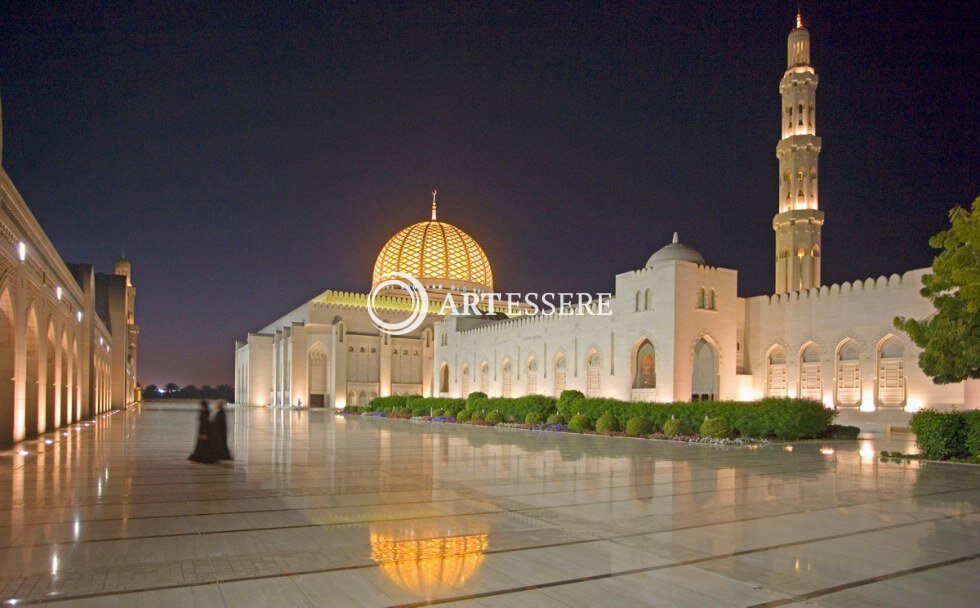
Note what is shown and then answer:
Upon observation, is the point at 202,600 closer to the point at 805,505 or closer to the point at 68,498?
the point at 68,498

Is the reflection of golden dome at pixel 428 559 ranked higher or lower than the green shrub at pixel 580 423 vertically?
higher

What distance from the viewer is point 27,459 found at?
11.0 m

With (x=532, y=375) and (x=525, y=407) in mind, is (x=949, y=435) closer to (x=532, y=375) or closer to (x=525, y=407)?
(x=525, y=407)

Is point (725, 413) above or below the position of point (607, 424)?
above

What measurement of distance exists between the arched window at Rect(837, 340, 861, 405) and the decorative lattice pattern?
113ft

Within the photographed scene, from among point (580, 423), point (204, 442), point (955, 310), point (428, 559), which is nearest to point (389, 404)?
point (580, 423)

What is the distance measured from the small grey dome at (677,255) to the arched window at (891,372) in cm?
691

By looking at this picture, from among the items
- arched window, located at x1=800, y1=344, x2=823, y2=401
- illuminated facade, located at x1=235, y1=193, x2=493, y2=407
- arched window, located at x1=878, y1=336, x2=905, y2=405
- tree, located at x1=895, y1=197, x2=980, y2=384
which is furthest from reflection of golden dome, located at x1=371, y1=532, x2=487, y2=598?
illuminated facade, located at x1=235, y1=193, x2=493, y2=407

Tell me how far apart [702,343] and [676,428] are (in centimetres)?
887

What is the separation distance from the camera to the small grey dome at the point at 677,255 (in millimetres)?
26422

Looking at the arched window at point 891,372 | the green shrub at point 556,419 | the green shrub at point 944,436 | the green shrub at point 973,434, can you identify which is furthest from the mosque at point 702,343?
the green shrub at point 973,434

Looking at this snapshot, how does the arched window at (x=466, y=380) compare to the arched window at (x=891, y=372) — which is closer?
the arched window at (x=891, y=372)

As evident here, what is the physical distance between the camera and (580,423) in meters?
19.7

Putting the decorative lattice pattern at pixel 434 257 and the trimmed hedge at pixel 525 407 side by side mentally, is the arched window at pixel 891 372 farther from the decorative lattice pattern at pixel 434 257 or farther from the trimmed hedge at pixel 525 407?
the decorative lattice pattern at pixel 434 257
